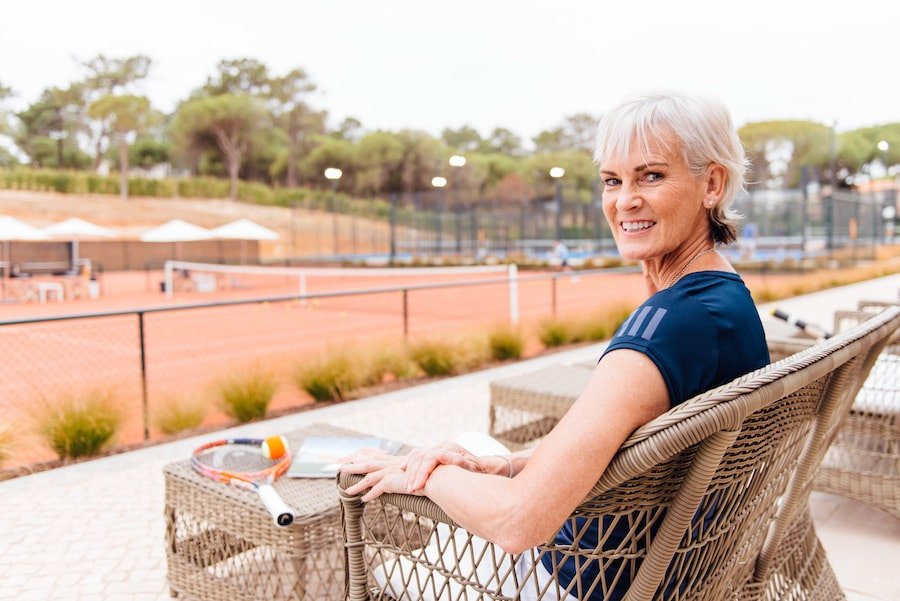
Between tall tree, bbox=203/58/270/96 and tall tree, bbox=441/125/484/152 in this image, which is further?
tall tree, bbox=441/125/484/152

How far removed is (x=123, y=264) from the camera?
135 ft

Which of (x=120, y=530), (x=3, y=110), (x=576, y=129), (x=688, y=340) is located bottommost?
(x=120, y=530)

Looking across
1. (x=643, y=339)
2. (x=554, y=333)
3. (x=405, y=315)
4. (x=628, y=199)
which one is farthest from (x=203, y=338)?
(x=643, y=339)

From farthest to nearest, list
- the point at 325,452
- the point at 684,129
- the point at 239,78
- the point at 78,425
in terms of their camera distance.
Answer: the point at 239,78
the point at 78,425
the point at 325,452
the point at 684,129

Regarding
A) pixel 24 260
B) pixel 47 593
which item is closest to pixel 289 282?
pixel 24 260

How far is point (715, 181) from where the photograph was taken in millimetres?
1370

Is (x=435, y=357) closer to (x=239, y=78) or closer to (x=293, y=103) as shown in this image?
(x=293, y=103)

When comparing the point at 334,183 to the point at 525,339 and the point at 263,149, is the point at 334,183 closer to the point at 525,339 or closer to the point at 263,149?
the point at 263,149

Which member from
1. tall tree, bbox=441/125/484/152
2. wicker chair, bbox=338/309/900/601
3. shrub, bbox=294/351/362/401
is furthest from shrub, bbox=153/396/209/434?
tall tree, bbox=441/125/484/152

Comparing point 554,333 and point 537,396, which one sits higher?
point 537,396

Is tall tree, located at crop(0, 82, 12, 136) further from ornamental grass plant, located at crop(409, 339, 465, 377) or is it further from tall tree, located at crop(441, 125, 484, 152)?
ornamental grass plant, located at crop(409, 339, 465, 377)

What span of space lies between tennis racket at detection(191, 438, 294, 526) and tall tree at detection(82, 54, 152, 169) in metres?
58.9

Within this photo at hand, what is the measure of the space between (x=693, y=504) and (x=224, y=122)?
219 ft

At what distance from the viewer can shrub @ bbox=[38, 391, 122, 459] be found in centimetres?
443
